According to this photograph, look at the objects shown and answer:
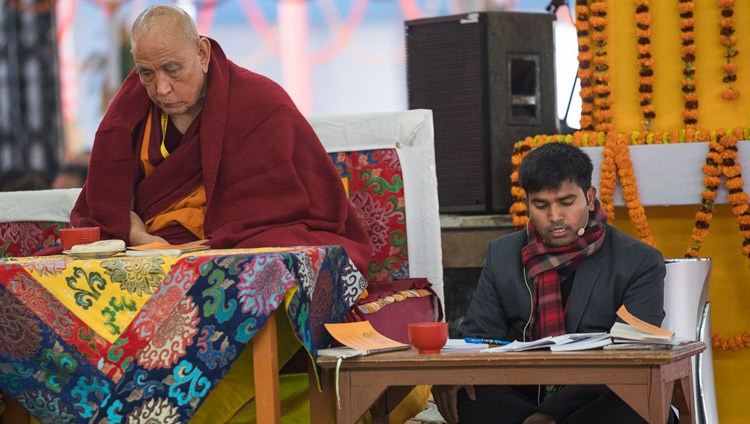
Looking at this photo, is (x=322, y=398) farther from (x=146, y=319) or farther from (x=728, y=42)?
(x=728, y=42)

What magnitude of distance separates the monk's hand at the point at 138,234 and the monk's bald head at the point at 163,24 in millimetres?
485

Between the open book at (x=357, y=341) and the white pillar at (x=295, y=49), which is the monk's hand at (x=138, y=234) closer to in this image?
the open book at (x=357, y=341)

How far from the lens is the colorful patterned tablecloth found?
5.66ft

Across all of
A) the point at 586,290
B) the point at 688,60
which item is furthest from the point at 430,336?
the point at 688,60

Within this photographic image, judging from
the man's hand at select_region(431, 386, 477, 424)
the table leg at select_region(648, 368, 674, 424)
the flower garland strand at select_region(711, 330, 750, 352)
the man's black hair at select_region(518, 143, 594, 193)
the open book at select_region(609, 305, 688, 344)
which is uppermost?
the man's black hair at select_region(518, 143, 594, 193)

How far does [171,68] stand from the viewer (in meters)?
2.41

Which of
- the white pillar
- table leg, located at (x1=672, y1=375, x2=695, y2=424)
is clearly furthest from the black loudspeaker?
the white pillar

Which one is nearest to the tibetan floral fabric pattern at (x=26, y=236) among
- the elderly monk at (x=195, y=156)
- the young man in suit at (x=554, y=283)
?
the elderly monk at (x=195, y=156)

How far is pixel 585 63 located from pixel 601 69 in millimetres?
67

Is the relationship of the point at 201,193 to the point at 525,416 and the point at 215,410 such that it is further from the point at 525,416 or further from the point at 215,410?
the point at 525,416

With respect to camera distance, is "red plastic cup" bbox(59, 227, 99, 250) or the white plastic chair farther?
the white plastic chair

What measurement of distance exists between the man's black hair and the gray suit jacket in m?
0.16

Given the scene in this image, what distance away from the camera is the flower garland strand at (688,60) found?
291 centimetres

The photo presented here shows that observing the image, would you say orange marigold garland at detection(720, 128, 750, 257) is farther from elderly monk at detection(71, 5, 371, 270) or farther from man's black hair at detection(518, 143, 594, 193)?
elderly monk at detection(71, 5, 371, 270)
